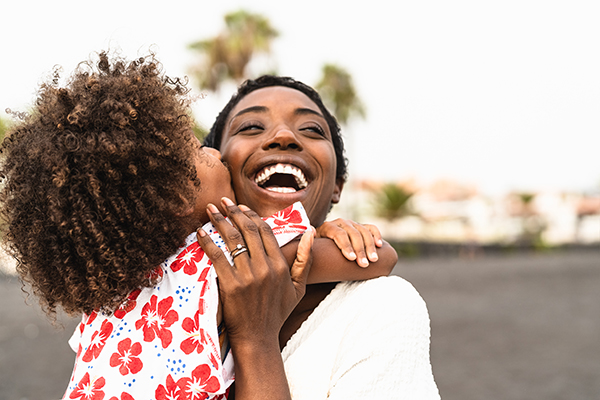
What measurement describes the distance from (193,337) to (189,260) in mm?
256

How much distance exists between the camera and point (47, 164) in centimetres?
161

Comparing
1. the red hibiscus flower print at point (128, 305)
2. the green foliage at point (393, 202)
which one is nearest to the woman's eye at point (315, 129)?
the red hibiscus flower print at point (128, 305)

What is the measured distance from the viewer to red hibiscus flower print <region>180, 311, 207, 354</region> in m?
1.64

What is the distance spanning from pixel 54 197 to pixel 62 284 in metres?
0.30

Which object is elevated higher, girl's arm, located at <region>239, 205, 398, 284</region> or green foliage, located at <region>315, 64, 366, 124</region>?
green foliage, located at <region>315, 64, 366, 124</region>

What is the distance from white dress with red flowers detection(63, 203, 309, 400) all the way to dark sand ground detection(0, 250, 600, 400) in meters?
4.92

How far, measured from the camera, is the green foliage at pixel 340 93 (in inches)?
1336

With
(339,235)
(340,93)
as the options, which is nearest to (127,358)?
(339,235)

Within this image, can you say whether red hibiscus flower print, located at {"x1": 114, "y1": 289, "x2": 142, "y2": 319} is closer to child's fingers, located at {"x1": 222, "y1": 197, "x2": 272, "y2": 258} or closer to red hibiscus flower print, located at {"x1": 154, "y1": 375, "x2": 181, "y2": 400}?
red hibiscus flower print, located at {"x1": 154, "y1": 375, "x2": 181, "y2": 400}

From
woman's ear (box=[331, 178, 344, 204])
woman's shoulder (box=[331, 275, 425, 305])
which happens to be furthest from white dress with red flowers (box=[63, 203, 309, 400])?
woman's ear (box=[331, 178, 344, 204])

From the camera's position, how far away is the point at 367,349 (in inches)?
69.1

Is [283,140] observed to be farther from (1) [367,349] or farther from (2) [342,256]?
(1) [367,349]

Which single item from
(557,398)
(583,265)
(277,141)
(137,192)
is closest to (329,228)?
(277,141)

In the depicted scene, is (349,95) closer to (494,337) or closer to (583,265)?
(583,265)
